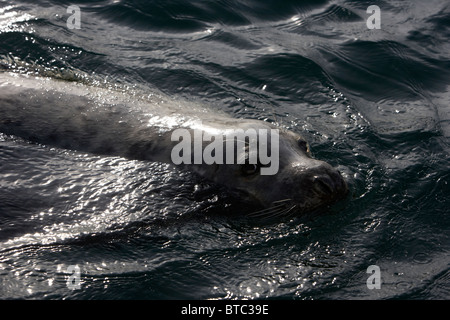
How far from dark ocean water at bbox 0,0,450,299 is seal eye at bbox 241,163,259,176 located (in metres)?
0.25

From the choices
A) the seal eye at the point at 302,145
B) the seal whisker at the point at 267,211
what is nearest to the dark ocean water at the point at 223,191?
the seal whisker at the point at 267,211

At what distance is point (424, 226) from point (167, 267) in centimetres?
216

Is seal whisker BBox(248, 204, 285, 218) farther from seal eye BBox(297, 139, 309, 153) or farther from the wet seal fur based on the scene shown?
seal eye BBox(297, 139, 309, 153)

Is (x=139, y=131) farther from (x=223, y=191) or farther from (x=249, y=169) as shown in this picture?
(x=249, y=169)

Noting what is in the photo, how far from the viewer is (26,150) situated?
5.46 metres

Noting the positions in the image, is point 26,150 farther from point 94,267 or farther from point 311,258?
point 311,258

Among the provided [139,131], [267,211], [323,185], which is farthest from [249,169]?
[139,131]

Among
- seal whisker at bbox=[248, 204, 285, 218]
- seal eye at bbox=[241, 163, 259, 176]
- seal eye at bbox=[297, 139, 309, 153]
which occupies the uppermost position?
seal eye at bbox=[297, 139, 309, 153]

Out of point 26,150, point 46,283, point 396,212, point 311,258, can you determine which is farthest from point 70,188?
point 396,212

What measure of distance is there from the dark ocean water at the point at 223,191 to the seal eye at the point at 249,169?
25cm

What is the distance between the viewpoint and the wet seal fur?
5.00 meters

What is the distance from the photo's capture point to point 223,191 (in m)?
5.16

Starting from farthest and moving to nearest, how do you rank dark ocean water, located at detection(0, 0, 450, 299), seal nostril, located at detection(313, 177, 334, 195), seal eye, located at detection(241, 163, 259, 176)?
seal eye, located at detection(241, 163, 259, 176) < seal nostril, located at detection(313, 177, 334, 195) < dark ocean water, located at detection(0, 0, 450, 299)

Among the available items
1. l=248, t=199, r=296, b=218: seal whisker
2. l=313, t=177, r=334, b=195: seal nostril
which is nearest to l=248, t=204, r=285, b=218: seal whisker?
l=248, t=199, r=296, b=218: seal whisker
